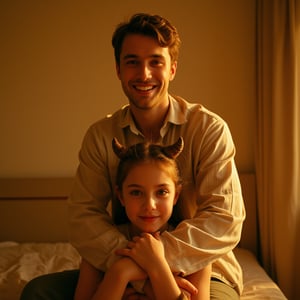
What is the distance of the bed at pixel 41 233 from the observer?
213 cm

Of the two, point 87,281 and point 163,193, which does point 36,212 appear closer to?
point 87,281

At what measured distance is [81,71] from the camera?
2.82m

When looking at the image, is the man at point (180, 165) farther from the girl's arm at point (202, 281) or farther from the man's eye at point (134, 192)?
the man's eye at point (134, 192)

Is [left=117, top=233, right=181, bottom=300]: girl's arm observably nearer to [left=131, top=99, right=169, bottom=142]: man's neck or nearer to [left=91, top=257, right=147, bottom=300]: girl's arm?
[left=91, top=257, right=147, bottom=300]: girl's arm

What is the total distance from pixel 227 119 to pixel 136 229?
1.57m

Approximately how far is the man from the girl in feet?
0.18

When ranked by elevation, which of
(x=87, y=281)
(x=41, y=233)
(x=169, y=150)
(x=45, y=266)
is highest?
(x=169, y=150)

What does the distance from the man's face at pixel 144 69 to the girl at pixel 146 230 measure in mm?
228

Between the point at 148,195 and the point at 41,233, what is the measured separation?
71.0 inches

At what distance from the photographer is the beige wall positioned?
269 centimetres

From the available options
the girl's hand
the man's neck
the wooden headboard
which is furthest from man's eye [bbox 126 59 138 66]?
the wooden headboard

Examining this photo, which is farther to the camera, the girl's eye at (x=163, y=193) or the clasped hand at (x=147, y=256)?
the girl's eye at (x=163, y=193)

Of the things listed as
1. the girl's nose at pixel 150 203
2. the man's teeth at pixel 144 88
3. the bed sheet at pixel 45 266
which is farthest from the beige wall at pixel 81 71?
the girl's nose at pixel 150 203

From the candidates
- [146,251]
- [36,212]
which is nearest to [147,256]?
[146,251]
